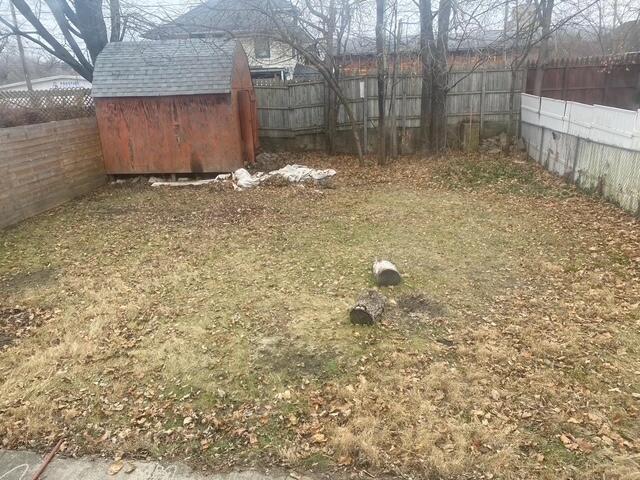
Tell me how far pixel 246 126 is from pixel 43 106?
4385 millimetres

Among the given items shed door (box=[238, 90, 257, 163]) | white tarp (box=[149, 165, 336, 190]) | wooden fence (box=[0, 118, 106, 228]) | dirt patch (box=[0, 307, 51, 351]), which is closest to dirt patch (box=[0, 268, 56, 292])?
dirt patch (box=[0, 307, 51, 351])

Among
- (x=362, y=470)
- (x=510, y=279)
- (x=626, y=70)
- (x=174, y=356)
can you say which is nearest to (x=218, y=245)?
(x=174, y=356)

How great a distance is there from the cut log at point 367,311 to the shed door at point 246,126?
7.87 meters

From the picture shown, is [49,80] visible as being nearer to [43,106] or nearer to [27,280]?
[43,106]

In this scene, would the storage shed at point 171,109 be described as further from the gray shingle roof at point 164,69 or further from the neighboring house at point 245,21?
the neighboring house at point 245,21

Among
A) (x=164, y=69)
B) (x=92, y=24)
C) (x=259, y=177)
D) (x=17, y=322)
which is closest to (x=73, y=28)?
(x=92, y=24)

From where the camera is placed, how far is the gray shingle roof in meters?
10.5

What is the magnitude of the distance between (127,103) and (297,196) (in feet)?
15.7

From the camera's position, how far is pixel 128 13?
11148mm

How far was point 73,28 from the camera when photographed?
13180 mm

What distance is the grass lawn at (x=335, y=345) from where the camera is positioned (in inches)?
118

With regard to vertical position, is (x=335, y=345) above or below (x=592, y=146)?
below

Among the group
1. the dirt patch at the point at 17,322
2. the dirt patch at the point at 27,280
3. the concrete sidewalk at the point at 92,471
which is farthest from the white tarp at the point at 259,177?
the concrete sidewalk at the point at 92,471

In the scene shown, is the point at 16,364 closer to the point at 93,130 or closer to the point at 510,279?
the point at 510,279
